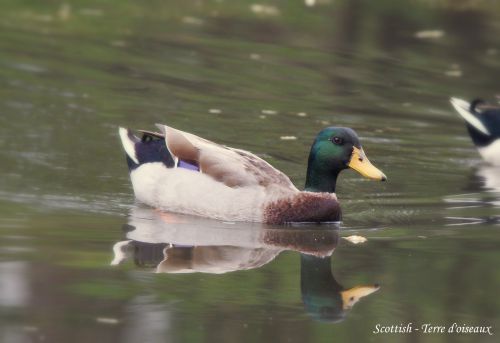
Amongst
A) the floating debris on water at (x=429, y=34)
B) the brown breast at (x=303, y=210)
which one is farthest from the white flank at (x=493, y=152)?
the floating debris on water at (x=429, y=34)

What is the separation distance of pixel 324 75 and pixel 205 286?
9415 mm

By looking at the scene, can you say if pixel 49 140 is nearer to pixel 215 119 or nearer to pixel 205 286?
pixel 215 119

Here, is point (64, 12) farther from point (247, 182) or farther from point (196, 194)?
point (247, 182)

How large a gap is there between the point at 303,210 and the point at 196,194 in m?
0.93

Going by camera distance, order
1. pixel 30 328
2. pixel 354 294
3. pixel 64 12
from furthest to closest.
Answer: pixel 64 12
pixel 354 294
pixel 30 328

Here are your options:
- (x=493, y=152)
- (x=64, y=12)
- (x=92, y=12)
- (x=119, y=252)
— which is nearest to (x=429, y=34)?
(x=92, y=12)

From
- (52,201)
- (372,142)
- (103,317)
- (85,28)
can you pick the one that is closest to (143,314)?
(103,317)

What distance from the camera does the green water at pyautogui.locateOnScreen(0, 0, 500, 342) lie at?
836 centimetres

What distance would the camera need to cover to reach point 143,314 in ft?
26.6

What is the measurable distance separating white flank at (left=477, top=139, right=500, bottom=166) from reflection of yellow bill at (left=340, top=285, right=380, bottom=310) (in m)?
5.59

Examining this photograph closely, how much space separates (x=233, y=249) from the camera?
10.2 metres

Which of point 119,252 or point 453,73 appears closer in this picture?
point 119,252

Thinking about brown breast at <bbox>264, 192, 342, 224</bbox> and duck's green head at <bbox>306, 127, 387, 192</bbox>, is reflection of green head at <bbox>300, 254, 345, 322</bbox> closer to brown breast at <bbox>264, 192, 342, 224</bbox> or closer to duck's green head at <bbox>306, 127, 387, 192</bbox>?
brown breast at <bbox>264, 192, 342, 224</bbox>

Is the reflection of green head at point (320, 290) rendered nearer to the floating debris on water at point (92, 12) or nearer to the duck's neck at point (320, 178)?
the duck's neck at point (320, 178)
